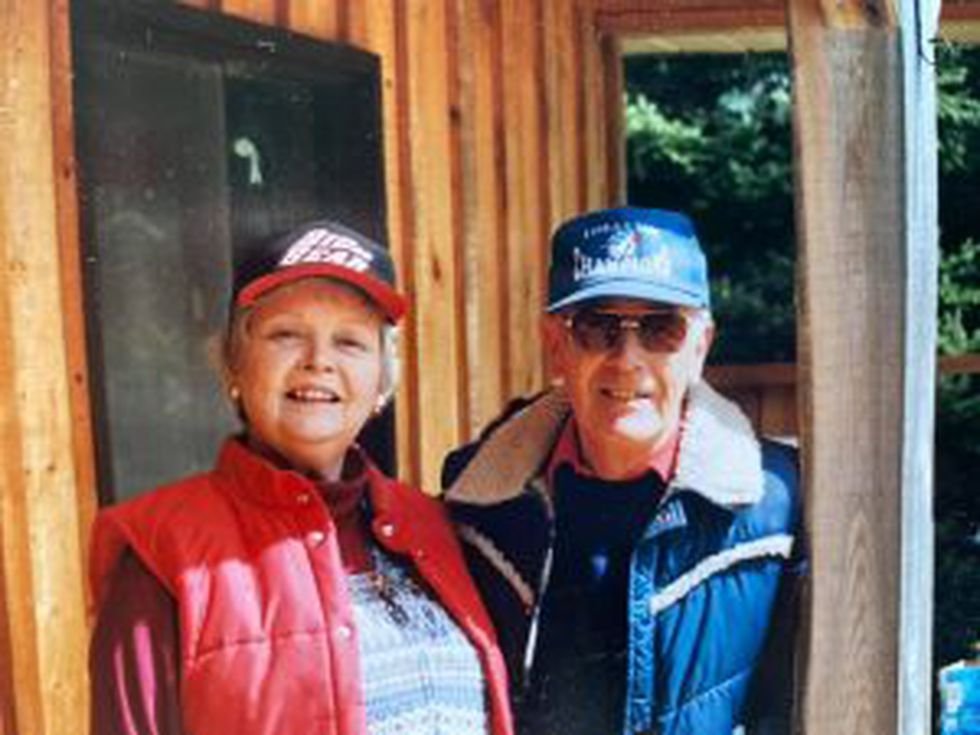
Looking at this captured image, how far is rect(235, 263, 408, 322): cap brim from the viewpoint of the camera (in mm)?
2195

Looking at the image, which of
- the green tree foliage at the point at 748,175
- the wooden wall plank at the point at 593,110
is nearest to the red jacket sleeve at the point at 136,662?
the wooden wall plank at the point at 593,110

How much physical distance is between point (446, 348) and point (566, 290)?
2.42 meters

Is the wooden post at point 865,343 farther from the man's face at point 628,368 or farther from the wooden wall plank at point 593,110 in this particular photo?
the wooden wall plank at point 593,110

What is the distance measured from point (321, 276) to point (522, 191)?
3.32 meters

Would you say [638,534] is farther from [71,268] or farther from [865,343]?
[71,268]

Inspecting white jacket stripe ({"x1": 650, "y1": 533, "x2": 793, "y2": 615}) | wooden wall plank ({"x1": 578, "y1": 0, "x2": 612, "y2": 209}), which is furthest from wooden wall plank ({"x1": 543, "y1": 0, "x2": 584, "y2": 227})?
white jacket stripe ({"x1": 650, "y1": 533, "x2": 793, "y2": 615})

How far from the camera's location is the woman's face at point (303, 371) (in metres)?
2.21

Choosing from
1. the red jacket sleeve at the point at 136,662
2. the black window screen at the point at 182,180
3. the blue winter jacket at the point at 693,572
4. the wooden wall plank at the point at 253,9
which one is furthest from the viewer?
the wooden wall plank at the point at 253,9

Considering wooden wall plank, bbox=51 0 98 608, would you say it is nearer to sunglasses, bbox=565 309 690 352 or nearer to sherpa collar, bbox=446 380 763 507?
sherpa collar, bbox=446 380 763 507

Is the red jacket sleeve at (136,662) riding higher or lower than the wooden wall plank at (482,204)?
lower

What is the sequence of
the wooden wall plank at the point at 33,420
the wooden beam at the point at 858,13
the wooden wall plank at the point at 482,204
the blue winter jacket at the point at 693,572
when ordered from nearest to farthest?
the wooden beam at the point at 858,13
the blue winter jacket at the point at 693,572
the wooden wall plank at the point at 33,420
the wooden wall plank at the point at 482,204

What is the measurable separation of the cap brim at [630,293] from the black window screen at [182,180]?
3.75 ft

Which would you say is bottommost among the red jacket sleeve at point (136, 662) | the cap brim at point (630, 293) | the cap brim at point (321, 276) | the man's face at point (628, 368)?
the red jacket sleeve at point (136, 662)

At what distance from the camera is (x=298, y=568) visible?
6.89 feet
